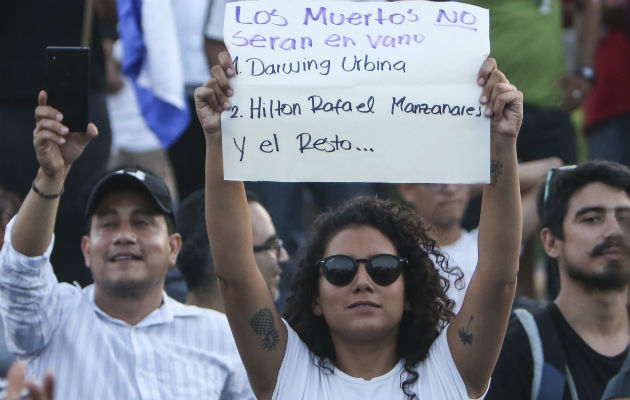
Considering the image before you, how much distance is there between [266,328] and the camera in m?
3.42

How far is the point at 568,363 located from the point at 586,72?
2518 mm

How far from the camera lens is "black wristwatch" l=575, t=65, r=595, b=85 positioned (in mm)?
6113

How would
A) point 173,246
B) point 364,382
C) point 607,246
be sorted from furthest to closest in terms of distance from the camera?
point 173,246 → point 607,246 → point 364,382

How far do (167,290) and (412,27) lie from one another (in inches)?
96.4

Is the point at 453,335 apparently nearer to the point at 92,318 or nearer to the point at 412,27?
the point at 412,27

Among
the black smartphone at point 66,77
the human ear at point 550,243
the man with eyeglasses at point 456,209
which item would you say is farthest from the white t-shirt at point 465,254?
the black smartphone at point 66,77

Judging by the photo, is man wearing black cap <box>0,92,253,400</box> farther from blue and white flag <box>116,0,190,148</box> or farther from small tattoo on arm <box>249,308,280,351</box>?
blue and white flag <box>116,0,190,148</box>

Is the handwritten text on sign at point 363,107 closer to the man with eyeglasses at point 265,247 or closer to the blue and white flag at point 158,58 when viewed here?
the man with eyeglasses at point 265,247

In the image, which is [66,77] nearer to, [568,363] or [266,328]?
[266,328]

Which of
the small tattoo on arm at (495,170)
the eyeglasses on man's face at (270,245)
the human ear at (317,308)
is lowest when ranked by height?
the human ear at (317,308)

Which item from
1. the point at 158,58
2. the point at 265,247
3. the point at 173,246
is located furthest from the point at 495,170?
the point at 158,58

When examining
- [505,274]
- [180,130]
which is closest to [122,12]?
[180,130]

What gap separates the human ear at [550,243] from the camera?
14.8ft

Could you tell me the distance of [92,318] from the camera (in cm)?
412
